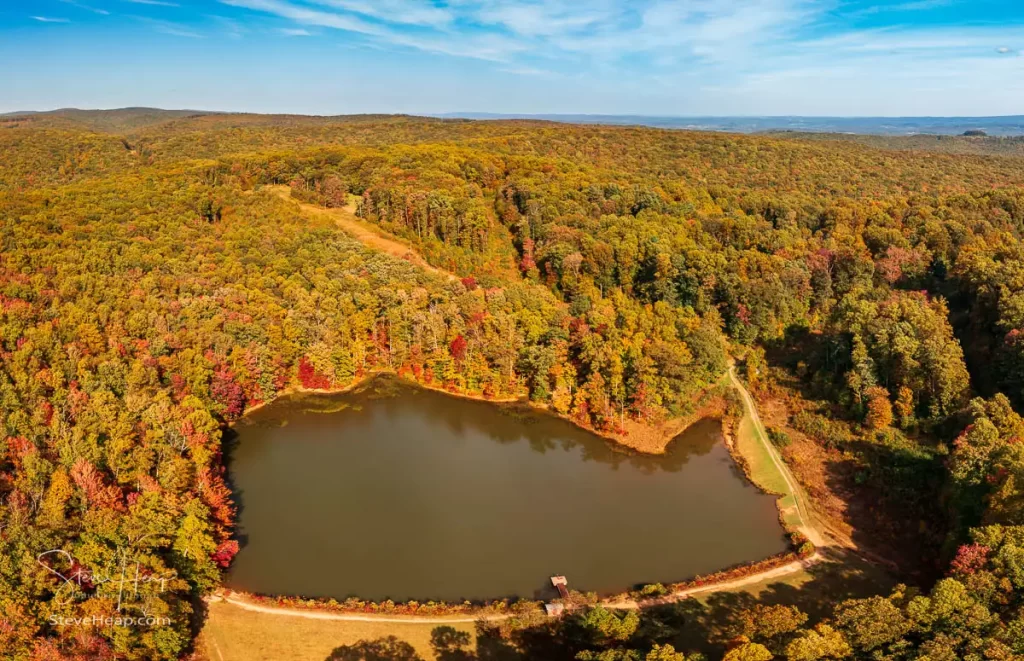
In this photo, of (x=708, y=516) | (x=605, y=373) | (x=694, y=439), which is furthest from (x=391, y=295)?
(x=708, y=516)

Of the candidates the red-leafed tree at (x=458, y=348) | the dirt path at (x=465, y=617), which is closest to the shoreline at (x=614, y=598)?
the dirt path at (x=465, y=617)

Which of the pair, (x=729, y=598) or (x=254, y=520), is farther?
(x=254, y=520)

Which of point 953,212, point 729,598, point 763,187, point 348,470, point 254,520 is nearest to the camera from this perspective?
point 729,598

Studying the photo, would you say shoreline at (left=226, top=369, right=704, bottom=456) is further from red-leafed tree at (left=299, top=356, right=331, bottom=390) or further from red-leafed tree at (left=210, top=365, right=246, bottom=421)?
red-leafed tree at (left=210, top=365, right=246, bottom=421)

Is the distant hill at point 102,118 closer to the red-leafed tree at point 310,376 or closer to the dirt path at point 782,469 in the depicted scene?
the red-leafed tree at point 310,376

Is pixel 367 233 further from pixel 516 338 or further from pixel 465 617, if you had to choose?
pixel 465 617

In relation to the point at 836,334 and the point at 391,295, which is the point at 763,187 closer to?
the point at 836,334

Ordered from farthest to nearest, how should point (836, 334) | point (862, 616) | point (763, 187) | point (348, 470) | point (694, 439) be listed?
point (763, 187)
point (836, 334)
point (694, 439)
point (348, 470)
point (862, 616)

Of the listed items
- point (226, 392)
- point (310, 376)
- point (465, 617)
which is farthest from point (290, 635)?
point (310, 376)
